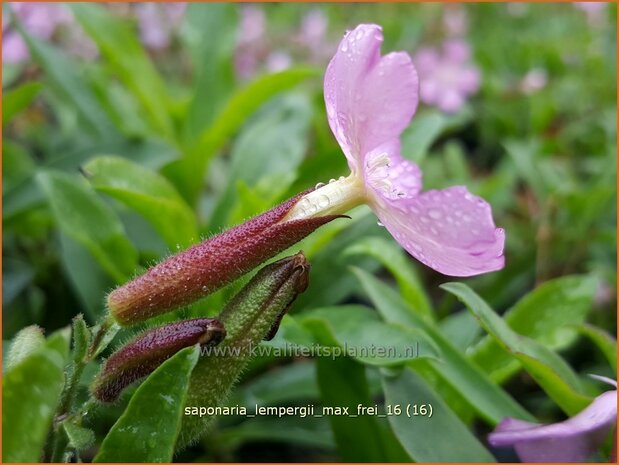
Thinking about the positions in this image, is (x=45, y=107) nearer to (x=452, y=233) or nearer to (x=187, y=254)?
(x=187, y=254)

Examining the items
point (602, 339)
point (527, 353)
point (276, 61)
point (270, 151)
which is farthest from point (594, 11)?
point (527, 353)

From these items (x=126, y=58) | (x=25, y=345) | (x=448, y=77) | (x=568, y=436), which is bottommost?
(x=448, y=77)

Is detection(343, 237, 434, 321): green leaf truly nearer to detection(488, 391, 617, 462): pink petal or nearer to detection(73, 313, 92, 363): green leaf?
detection(488, 391, 617, 462): pink petal

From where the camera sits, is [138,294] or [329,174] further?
[329,174]

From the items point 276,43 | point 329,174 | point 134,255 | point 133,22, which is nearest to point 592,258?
point 329,174

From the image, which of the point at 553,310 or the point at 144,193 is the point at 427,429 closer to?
the point at 553,310

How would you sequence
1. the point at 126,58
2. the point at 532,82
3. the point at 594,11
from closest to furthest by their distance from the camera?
the point at 126,58, the point at 532,82, the point at 594,11
